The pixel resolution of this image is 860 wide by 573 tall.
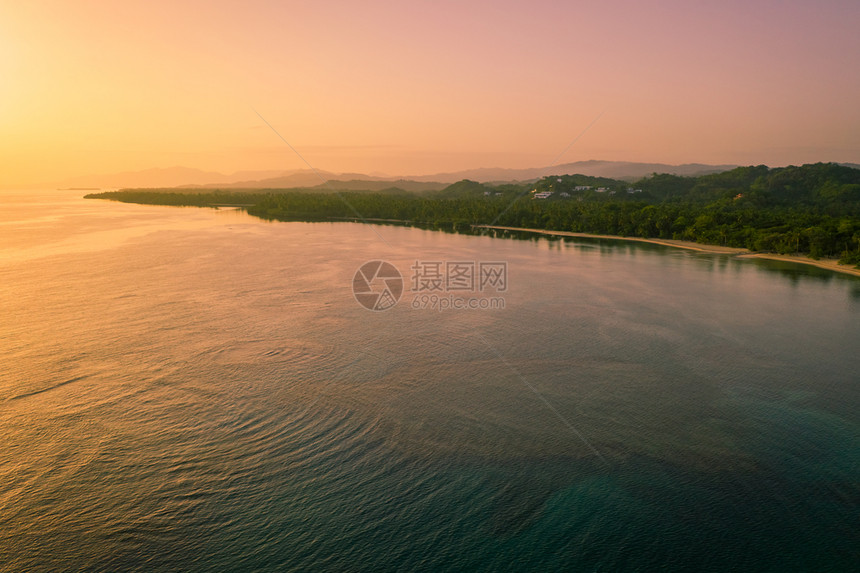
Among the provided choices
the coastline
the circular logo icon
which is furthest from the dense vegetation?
the circular logo icon

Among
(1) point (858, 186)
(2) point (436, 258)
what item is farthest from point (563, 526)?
(1) point (858, 186)

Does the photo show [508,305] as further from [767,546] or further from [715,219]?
[715,219]

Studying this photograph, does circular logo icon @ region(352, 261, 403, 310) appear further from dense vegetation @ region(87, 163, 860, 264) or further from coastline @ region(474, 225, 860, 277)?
dense vegetation @ region(87, 163, 860, 264)

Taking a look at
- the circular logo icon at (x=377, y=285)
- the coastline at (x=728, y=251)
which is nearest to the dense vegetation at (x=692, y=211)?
the coastline at (x=728, y=251)

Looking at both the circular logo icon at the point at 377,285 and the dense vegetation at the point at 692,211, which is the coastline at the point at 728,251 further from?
the circular logo icon at the point at 377,285

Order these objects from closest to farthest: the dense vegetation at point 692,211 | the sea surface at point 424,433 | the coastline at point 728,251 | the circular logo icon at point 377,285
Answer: the sea surface at point 424,433 → the circular logo icon at point 377,285 → the coastline at point 728,251 → the dense vegetation at point 692,211

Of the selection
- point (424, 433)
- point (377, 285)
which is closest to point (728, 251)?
point (377, 285)

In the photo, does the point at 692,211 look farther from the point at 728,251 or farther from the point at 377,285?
the point at 377,285
